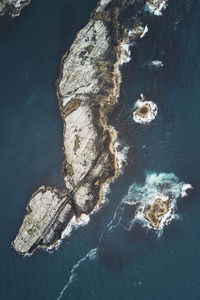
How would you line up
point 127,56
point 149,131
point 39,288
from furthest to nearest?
1. point 127,56
2. point 149,131
3. point 39,288

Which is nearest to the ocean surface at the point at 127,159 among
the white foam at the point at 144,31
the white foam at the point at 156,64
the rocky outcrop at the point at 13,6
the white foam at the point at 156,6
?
the white foam at the point at 156,64

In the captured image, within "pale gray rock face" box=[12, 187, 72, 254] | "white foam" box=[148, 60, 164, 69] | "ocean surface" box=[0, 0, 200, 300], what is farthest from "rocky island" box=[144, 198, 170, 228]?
"white foam" box=[148, 60, 164, 69]

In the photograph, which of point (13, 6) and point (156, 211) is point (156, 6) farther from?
point (156, 211)

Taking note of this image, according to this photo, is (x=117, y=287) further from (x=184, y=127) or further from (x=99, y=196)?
(x=184, y=127)

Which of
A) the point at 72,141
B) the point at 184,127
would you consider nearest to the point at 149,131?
the point at 184,127

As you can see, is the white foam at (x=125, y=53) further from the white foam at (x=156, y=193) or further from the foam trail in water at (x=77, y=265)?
the foam trail in water at (x=77, y=265)
